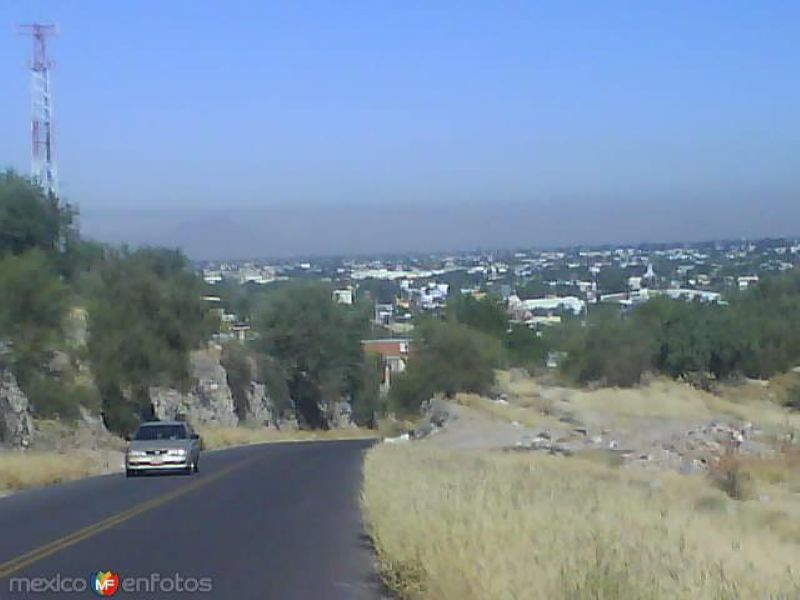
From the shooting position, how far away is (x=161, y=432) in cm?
4009

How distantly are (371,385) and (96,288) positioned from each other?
32.4m

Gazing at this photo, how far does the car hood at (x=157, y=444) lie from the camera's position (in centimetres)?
3894

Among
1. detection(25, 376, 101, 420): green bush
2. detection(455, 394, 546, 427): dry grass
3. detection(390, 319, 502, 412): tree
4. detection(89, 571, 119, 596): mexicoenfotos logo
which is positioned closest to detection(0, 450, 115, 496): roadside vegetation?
detection(25, 376, 101, 420): green bush

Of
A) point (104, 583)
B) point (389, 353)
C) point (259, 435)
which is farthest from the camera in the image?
point (389, 353)

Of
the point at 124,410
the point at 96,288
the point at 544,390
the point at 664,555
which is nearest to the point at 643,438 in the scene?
the point at 124,410

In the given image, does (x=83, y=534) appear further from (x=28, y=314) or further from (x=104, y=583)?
(x=28, y=314)

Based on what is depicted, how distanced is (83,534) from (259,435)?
60.2 meters

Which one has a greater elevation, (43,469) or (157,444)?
(157,444)

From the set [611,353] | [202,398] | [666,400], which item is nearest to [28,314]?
[202,398]

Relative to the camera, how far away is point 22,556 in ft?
61.1

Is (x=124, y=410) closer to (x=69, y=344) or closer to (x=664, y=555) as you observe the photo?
(x=69, y=344)

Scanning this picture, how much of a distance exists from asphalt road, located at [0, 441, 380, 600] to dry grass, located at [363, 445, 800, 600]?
0.78 metres

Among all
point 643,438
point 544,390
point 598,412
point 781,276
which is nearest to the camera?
point 643,438

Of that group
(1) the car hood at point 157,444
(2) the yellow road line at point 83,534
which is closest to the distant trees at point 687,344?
A: (1) the car hood at point 157,444
